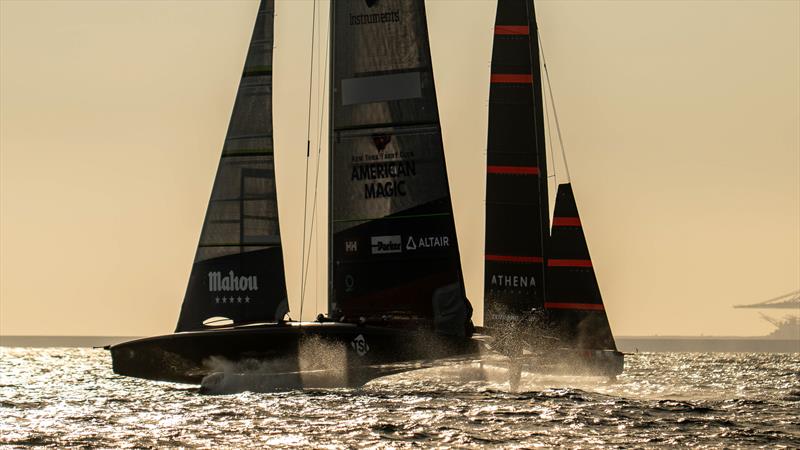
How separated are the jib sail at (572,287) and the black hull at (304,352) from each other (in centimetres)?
966

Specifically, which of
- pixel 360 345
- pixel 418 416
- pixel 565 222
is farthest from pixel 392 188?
pixel 565 222

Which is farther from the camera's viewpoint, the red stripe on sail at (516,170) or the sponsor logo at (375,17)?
the red stripe on sail at (516,170)

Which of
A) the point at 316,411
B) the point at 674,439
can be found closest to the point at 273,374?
the point at 316,411

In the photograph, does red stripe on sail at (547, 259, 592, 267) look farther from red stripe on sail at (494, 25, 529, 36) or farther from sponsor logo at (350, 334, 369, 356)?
sponsor logo at (350, 334, 369, 356)

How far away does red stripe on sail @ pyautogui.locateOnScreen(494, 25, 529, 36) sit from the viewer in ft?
142

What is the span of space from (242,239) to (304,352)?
403 cm

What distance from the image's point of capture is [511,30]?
43344 millimetres

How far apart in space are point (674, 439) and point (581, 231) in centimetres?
1852

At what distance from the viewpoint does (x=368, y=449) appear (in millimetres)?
23875

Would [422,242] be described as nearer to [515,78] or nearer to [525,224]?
[525,224]

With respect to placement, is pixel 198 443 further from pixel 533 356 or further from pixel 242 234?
pixel 533 356

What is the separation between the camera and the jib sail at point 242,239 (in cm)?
3522

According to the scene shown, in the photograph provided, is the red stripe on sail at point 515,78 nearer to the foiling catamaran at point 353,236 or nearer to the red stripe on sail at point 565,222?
the red stripe on sail at point 565,222

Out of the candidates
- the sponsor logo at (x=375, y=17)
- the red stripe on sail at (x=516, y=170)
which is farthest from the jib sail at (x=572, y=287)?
the sponsor logo at (x=375, y=17)
